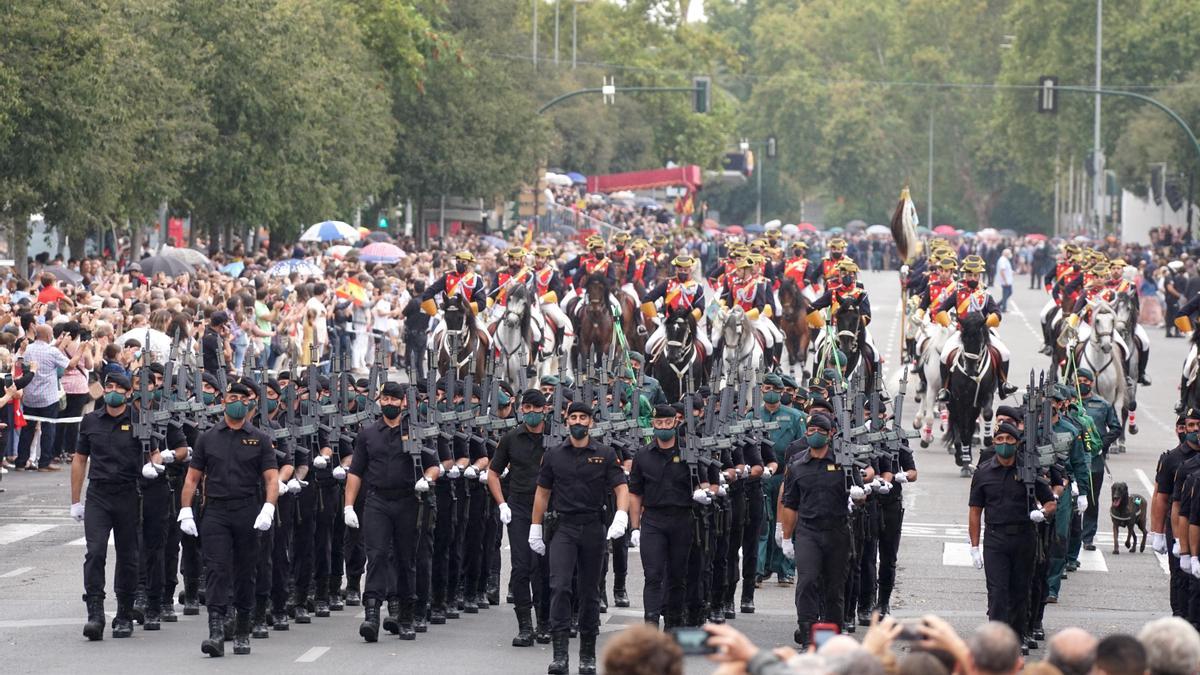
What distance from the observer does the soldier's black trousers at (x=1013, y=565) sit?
1580cm

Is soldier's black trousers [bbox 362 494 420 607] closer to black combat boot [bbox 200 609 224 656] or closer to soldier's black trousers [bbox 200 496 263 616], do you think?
soldier's black trousers [bbox 200 496 263 616]

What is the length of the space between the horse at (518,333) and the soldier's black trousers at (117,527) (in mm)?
15256

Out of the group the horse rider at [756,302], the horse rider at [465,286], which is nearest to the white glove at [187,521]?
the horse rider at [465,286]

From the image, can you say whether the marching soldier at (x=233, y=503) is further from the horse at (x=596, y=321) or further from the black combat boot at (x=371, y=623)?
the horse at (x=596, y=321)

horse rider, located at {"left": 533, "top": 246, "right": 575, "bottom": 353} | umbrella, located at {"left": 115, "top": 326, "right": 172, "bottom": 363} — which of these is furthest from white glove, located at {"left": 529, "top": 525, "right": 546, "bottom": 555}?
horse rider, located at {"left": 533, "top": 246, "right": 575, "bottom": 353}

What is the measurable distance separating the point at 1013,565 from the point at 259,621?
5.13 meters

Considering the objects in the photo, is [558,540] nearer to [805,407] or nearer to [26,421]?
[805,407]

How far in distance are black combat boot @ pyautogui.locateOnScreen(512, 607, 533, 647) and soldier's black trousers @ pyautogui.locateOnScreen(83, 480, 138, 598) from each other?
265 cm

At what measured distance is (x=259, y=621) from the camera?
16625 millimetres

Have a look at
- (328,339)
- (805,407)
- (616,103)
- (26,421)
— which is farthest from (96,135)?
(616,103)

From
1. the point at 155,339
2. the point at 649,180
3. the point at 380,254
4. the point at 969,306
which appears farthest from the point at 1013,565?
the point at 649,180

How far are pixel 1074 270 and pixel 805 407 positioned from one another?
1500cm

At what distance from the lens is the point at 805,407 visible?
64.5ft

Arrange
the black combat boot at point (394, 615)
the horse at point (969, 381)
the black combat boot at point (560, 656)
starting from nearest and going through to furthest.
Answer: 1. the black combat boot at point (560, 656)
2. the black combat boot at point (394, 615)
3. the horse at point (969, 381)
